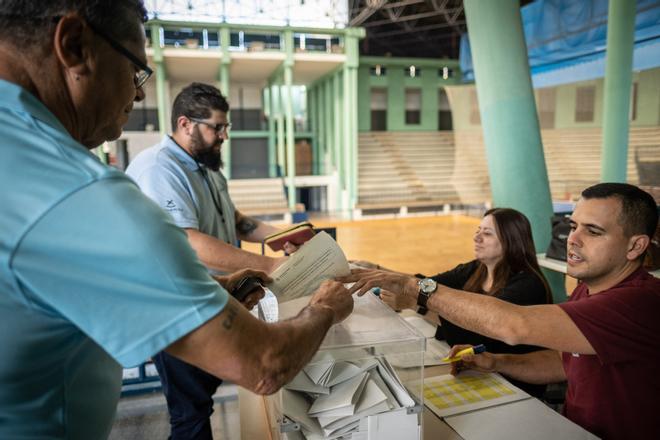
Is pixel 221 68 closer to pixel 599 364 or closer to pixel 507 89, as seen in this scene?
pixel 507 89

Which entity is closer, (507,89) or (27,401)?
(27,401)

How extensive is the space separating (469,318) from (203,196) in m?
1.61

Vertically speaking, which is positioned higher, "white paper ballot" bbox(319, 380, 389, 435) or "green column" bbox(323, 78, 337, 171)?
"green column" bbox(323, 78, 337, 171)

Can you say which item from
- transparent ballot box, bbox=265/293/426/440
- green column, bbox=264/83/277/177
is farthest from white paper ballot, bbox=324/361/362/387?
green column, bbox=264/83/277/177

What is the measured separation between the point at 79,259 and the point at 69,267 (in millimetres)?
20

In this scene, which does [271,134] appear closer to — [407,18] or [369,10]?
[369,10]

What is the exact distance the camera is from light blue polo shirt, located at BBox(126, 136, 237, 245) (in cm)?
231

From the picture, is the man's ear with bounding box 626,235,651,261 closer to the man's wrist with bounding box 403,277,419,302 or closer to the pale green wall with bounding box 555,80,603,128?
the man's wrist with bounding box 403,277,419,302

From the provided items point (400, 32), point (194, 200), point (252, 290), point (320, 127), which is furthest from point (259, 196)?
point (252, 290)

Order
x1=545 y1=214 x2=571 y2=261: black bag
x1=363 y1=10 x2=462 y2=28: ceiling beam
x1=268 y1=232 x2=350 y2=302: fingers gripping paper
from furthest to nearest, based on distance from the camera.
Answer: x1=363 y1=10 x2=462 y2=28: ceiling beam → x1=545 y1=214 x2=571 y2=261: black bag → x1=268 y1=232 x2=350 y2=302: fingers gripping paper

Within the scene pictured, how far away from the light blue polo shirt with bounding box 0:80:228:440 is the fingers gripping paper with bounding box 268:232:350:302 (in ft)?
2.12

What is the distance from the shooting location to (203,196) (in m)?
2.54

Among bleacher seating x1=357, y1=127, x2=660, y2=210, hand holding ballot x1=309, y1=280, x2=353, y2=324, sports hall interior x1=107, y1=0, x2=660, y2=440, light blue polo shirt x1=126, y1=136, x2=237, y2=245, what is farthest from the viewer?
bleacher seating x1=357, y1=127, x2=660, y2=210

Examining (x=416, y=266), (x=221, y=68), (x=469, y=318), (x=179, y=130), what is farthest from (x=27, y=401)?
(x=221, y=68)
